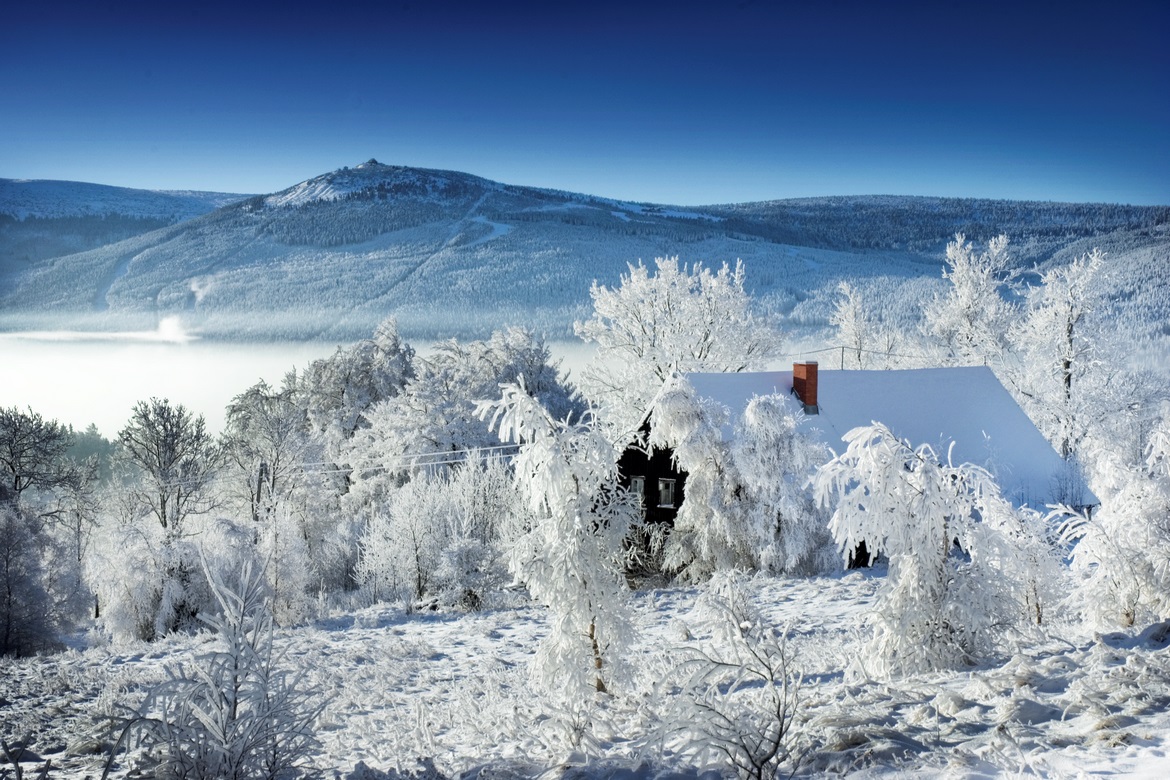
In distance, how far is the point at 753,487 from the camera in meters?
19.5

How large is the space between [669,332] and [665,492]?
38.5 ft

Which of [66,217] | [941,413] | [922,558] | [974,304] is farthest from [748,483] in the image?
[66,217]

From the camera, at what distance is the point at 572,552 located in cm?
842

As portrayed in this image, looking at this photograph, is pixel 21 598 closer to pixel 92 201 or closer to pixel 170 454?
pixel 170 454

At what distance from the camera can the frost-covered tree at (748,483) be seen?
1942cm

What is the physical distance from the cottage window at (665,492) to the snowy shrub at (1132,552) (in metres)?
14.2

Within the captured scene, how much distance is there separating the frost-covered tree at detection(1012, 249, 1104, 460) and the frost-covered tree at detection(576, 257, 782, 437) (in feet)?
36.0

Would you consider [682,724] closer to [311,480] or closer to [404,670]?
[404,670]

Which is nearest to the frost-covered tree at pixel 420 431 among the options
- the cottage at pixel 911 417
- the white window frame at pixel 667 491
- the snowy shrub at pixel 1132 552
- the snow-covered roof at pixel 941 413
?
the white window frame at pixel 667 491

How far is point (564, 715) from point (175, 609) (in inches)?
667

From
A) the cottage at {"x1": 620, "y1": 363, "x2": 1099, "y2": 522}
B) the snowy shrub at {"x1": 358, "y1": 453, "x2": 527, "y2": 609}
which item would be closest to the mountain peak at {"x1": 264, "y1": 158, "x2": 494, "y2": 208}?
the snowy shrub at {"x1": 358, "y1": 453, "x2": 527, "y2": 609}

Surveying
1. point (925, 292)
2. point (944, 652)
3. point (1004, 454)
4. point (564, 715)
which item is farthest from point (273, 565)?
point (925, 292)

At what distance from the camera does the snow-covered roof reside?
22.5 meters

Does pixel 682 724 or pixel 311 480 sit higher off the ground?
pixel 682 724
